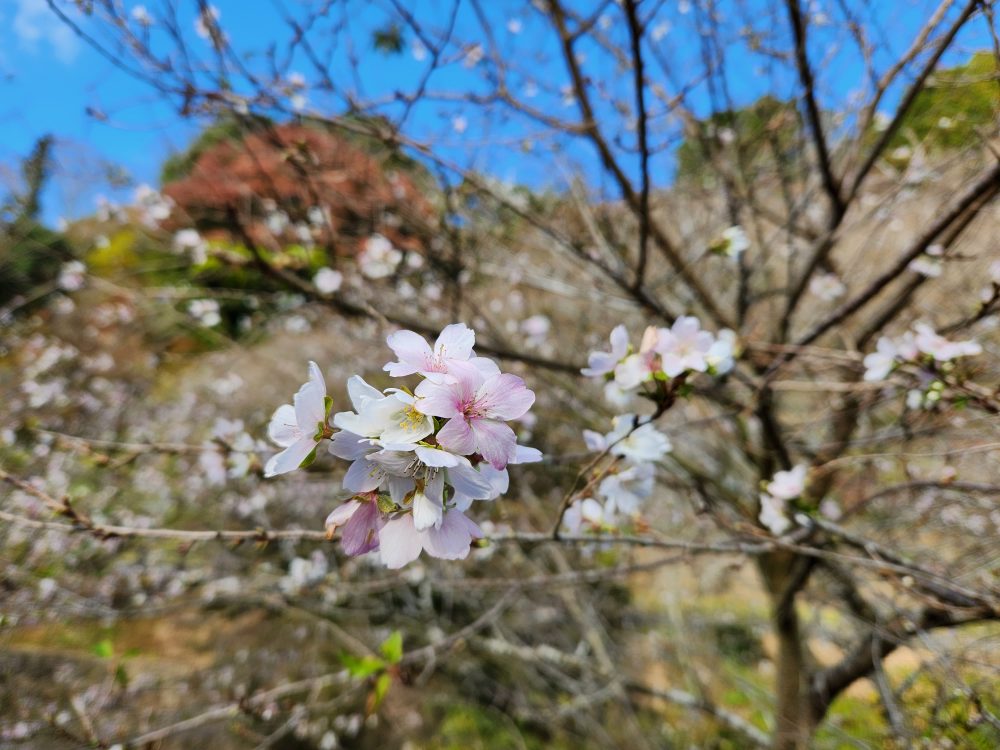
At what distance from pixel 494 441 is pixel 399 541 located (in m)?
0.22

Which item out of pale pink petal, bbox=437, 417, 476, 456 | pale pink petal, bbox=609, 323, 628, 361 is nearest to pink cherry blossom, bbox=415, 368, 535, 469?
pale pink petal, bbox=437, 417, 476, 456

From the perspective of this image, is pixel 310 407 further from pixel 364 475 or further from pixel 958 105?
pixel 958 105

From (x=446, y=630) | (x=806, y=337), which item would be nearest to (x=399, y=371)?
(x=806, y=337)

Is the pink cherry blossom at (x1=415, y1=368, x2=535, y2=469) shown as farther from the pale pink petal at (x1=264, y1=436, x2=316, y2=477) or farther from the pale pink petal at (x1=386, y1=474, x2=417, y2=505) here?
the pale pink petal at (x1=264, y1=436, x2=316, y2=477)

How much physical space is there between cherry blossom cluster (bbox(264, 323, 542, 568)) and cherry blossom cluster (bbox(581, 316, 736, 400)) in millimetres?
408

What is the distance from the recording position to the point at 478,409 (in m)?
0.74

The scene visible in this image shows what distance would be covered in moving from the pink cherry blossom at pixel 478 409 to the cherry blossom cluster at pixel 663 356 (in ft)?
1.30

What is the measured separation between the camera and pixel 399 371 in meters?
0.70

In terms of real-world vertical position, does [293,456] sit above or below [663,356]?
below

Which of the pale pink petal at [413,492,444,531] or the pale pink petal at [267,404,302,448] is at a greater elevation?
the pale pink petal at [267,404,302,448]

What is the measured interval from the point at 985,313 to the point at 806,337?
2.02 ft

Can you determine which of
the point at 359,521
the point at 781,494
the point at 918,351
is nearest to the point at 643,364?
the point at 359,521

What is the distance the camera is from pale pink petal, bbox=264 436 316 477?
0.73 meters

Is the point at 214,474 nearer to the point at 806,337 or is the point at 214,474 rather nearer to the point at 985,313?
the point at 806,337
